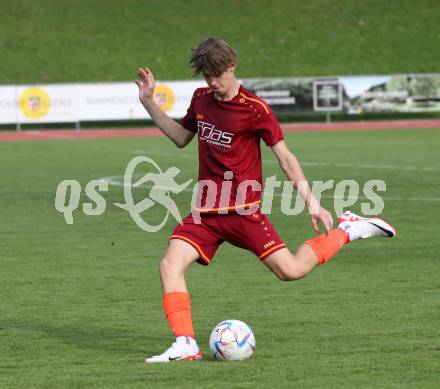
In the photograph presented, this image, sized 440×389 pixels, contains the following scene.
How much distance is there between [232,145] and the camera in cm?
745

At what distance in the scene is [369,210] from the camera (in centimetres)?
1598

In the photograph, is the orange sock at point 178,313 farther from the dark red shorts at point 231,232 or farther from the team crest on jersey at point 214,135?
the team crest on jersey at point 214,135

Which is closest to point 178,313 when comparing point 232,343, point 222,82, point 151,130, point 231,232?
point 232,343

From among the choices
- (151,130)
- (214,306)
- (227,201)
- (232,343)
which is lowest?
(232,343)

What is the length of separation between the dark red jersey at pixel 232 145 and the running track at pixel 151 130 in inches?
1108

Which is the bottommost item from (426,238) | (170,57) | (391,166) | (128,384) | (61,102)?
(128,384)

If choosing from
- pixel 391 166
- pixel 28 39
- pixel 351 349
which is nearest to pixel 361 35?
pixel 28 39

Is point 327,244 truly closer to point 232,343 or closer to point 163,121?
point 232,343

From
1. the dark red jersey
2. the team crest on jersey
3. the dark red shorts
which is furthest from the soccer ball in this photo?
the team crest on jersey

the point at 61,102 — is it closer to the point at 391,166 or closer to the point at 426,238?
the point at 391,166

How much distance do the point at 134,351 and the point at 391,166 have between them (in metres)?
15.9

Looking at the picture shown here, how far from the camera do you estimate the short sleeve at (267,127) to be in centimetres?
741

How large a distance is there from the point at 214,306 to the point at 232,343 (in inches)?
83.5

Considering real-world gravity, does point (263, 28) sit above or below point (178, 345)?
above
